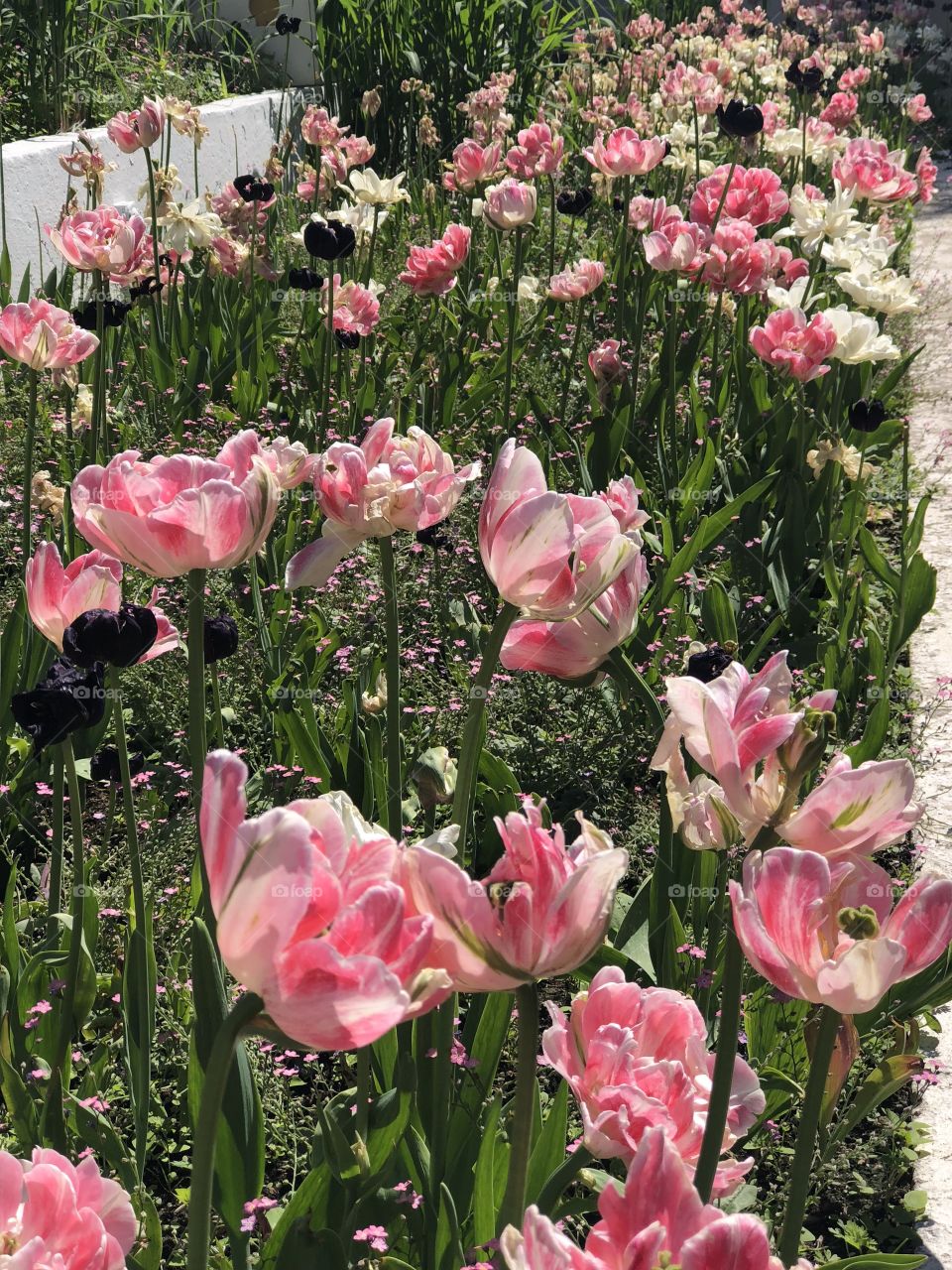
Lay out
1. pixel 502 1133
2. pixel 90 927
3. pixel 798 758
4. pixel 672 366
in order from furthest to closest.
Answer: pixel 672 366 < pixel 90 927 < pixel 502 1133 < pixel 798 758

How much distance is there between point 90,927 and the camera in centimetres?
175

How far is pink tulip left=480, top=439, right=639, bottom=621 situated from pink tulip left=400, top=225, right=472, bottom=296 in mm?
2839

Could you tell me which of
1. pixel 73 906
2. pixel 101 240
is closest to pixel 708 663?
pixel 73 906

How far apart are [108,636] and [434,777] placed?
16.9 inches

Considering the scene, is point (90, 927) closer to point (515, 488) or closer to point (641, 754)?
point (515, 488)

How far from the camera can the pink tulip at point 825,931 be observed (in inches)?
31.2

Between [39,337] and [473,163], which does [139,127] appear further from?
[39,337]

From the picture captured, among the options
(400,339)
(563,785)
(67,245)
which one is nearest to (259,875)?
(563,785)

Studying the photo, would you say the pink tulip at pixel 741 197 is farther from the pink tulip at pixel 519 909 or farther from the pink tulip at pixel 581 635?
the pink tulip at pixel 519 909

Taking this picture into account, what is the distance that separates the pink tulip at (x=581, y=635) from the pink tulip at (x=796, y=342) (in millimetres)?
2090

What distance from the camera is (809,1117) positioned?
92 centimetres

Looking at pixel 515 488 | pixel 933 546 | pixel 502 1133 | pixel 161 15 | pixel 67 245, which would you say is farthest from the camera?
pixel 161 15

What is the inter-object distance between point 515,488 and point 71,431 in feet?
8.68

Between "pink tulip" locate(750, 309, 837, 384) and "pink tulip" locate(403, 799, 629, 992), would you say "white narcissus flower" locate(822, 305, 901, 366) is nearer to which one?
"pink tulip" locate(750, 309, 837, 384)
